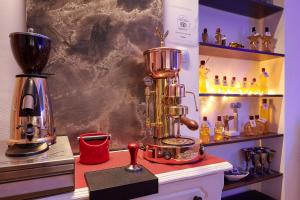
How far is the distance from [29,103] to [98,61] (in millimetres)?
461

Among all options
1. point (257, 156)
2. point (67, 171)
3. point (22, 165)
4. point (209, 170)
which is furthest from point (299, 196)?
point (22, 165)

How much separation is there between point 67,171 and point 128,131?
570 millimetres

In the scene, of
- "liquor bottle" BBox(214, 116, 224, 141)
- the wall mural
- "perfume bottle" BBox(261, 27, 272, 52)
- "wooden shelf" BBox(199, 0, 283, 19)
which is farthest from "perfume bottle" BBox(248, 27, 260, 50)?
the wall mural

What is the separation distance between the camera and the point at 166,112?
1.05 m

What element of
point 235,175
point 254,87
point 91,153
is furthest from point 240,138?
point 91,153

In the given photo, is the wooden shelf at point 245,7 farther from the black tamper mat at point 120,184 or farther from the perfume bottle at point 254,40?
the black tamper mat at point 120,184

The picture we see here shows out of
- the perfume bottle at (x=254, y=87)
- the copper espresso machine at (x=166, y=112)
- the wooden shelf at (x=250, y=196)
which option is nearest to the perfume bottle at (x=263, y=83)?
the perfume bottle at (x=254, y=87)

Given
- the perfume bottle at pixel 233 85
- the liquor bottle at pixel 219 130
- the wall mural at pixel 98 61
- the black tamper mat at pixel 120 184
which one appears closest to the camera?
the black tamper mat at pixel 120 184

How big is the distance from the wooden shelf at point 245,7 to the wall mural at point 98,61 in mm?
627

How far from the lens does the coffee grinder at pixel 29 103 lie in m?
0.72

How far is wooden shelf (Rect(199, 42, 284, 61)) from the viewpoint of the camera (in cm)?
146

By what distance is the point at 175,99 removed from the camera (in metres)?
0.99

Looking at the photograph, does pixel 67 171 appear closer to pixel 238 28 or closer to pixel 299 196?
pixel 238 28

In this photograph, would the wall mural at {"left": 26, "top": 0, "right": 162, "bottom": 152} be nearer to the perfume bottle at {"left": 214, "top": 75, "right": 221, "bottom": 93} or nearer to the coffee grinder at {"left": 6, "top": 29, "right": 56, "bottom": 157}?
the coffee grinder at {"left": 6, "top": 29, "right": 56, "bottom": 157}
